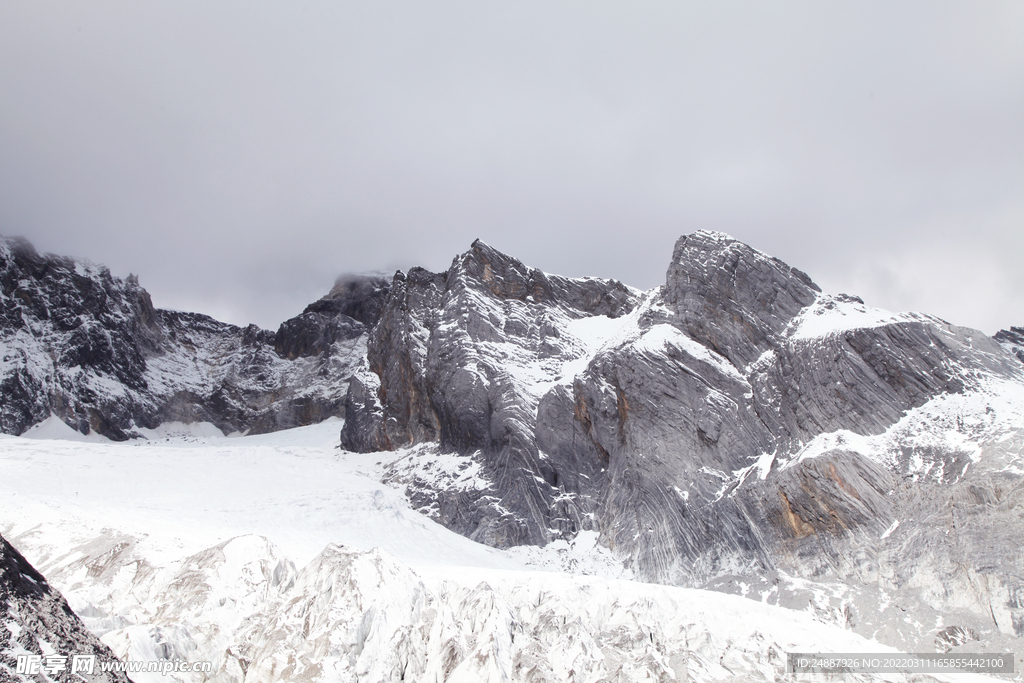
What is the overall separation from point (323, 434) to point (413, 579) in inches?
2641

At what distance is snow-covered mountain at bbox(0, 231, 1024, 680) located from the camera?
97.3ft

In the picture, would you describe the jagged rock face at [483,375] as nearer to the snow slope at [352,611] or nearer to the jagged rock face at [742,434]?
the jagged rock face at [742,434]

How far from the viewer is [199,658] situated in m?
25.4

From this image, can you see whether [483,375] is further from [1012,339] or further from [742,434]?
[1012,339]

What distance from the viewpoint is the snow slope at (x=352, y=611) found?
2670 centimetres

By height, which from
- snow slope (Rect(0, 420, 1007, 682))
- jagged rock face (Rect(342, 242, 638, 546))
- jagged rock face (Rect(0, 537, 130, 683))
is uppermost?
jagged rock face (Rect(342, 242, 638, 546))

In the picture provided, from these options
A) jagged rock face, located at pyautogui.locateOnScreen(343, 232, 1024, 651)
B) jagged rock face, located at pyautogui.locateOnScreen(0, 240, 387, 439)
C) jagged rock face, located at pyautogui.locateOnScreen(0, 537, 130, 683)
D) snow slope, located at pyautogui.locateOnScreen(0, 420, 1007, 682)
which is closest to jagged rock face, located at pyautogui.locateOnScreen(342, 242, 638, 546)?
jagged rock face, located at pyautogui.locateOnScreen(343, 232, 1024, 651)

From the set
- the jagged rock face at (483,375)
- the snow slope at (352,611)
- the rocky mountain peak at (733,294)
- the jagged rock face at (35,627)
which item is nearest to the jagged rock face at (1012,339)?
the rocky mountain peak at (733,294)

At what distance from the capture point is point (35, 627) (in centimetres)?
696

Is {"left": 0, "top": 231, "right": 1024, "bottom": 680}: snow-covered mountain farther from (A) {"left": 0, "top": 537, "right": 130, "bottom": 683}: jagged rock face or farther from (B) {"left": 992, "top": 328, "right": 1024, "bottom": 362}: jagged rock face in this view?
(A) {"left": 0, "top": 537, "right": 130, "bottom": 683}: jagged rock face

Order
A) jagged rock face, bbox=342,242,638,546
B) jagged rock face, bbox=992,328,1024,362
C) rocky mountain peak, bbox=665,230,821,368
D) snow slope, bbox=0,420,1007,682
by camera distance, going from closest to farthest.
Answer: snow slope, bbox=0,420,1007,682, rocky mountain peak, bbox=665,230,821,368, jagged rock face, bbox=342,242,638,546, jagged rock face, bbox=992,328,1024,362

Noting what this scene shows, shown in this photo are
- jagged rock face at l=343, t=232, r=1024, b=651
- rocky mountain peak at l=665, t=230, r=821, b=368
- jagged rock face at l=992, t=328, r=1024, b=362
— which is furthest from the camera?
jagged rock face at l=992, t=328, r=1024, b=362

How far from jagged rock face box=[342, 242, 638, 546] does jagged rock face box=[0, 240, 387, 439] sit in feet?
113

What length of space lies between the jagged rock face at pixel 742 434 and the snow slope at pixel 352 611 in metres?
5.79
